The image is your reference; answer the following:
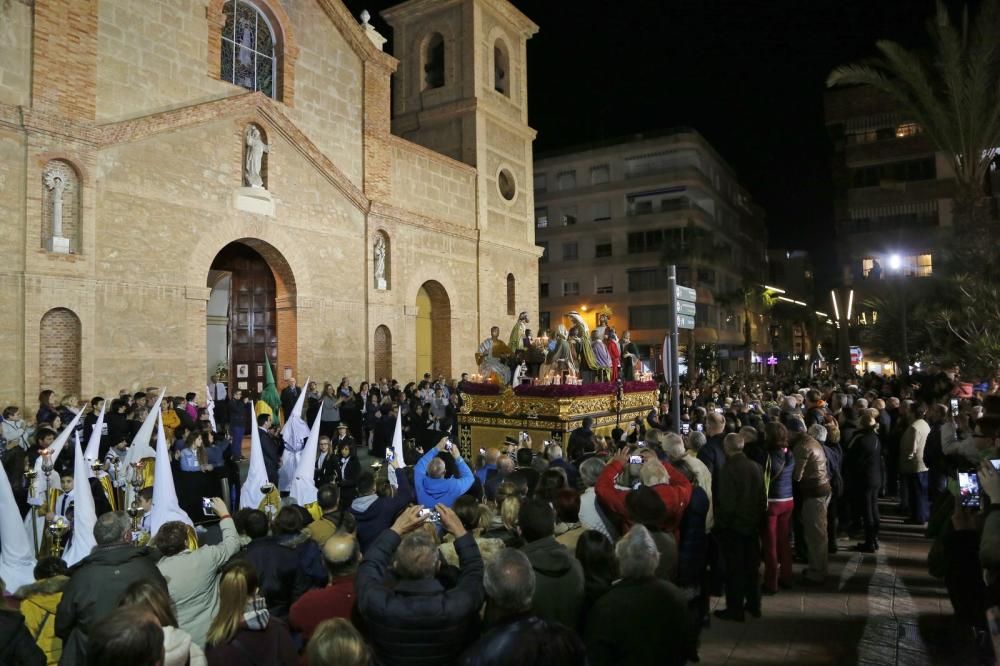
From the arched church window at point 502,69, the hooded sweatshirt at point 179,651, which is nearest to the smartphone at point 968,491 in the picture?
the hooded sweatshirt at point 179,651

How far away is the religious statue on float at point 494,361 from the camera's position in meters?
15.1

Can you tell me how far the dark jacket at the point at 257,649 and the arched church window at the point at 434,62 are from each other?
26.5 m

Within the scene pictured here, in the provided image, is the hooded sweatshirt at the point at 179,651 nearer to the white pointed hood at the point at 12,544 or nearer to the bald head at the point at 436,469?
the bald head at the point at 436,469

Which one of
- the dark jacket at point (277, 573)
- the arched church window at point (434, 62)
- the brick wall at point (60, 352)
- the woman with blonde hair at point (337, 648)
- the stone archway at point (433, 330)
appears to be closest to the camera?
the woman with blonde hair at point (337, 648)

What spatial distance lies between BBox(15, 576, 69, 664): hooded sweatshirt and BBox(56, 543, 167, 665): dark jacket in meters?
0.20

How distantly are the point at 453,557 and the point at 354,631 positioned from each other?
1678 mm

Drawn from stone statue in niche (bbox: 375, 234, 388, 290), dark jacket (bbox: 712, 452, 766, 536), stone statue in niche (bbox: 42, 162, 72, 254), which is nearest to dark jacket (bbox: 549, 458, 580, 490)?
dark jacket (bbox: 712, 452, 766, 536)

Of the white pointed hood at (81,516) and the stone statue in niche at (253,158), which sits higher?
the stone statue in niche at (253,158)

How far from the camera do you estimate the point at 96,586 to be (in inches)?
146

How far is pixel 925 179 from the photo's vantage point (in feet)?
111

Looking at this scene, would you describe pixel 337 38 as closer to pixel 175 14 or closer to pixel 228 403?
pixel 175 14

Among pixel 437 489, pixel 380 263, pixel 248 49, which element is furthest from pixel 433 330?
pixel 437 489

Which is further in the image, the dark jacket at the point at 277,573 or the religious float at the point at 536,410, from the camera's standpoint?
the religious float at the point at 536,410

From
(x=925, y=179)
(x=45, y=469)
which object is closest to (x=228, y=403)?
(x=45, y=469)
